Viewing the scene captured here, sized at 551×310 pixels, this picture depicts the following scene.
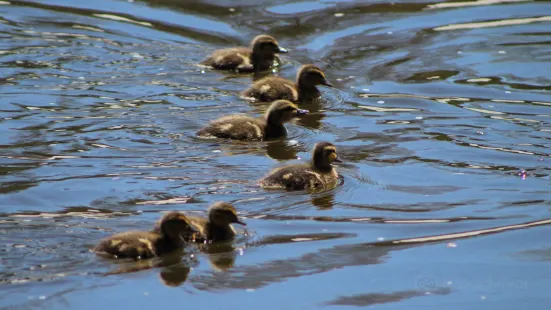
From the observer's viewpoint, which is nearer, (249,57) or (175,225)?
(175,225)

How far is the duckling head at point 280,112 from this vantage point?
8734 millimetres

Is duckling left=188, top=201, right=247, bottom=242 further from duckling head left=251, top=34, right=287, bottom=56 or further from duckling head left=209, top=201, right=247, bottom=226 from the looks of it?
duckling head left=251, top=34, right=287, bottom=56

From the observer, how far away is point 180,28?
489 inches

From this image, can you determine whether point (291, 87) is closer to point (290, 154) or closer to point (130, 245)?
point (290, 154)

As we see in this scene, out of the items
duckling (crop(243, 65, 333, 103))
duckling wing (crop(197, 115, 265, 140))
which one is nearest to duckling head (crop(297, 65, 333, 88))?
duckling (crop(243, 65, 333, 103))

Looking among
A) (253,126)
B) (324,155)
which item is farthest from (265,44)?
(324,155)

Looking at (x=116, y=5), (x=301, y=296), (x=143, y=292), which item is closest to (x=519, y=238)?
(x=301, y=296)

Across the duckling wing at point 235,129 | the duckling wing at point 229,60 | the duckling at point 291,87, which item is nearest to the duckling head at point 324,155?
the duckling wing at point 235,129

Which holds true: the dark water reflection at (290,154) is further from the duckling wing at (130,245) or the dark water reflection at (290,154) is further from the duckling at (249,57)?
the duckling at (249,57)

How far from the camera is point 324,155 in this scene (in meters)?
7.48

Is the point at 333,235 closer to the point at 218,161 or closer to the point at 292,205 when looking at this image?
the point at 292,205

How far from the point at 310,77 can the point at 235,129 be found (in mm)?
1619

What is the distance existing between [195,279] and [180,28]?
22.9ft

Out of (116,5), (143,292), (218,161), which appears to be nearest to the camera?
(143,292)
